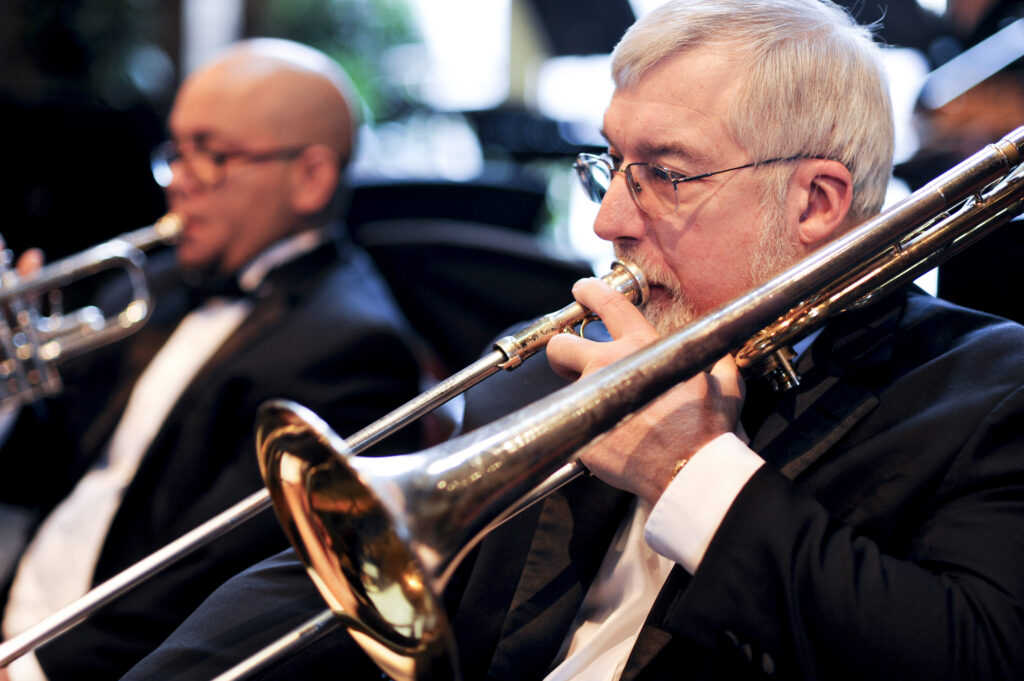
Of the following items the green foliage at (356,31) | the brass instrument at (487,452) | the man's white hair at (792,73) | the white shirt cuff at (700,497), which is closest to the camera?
the brass instrument at (487,452)

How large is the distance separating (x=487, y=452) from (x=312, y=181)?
1.83 meters

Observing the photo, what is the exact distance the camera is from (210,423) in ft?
6.52

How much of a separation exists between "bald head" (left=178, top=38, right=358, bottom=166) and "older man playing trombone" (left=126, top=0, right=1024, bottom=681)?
134cm

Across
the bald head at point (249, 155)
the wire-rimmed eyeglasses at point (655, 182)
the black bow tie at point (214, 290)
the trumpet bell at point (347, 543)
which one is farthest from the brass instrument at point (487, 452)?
the bald head at point (249, 155)

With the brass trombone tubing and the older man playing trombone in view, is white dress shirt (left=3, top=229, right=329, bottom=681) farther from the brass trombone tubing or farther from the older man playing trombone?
the older man playing trombone

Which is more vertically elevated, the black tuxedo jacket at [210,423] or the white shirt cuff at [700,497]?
the white shirt cuff at [700,497]

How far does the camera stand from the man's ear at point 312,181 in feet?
8.36

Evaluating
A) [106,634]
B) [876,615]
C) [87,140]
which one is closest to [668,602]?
[876,615]

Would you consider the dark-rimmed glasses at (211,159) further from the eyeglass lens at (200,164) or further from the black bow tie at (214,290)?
the black bow tie at (214,290)

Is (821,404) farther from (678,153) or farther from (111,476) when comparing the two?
(111,476)

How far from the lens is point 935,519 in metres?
1.11

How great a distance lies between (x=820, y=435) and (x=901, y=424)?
0.11 m

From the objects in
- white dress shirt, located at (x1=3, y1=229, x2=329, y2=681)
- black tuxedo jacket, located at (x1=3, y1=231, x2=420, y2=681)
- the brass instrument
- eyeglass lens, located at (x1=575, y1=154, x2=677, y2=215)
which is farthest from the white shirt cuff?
white dress shirt, located at (x1=3, y1=229, x2=329, y2=681)

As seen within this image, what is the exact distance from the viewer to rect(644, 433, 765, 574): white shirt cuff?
3.50 ft
